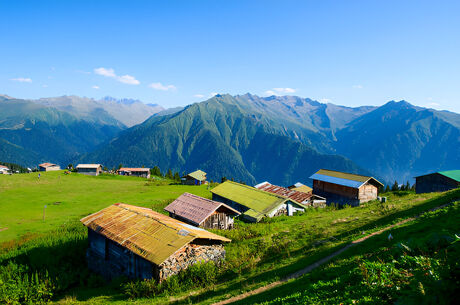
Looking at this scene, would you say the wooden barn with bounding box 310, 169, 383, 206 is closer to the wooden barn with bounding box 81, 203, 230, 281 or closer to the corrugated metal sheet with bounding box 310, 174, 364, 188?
the corrugated metal sheet with bounding box 310, 174, 364, 188

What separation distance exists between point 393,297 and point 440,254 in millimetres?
3379

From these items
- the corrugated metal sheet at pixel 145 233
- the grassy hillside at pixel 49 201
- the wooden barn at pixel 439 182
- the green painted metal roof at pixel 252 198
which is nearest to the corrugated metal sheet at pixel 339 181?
the green painted metal roof at pixel 252 198

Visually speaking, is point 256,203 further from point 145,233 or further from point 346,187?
point 145,233

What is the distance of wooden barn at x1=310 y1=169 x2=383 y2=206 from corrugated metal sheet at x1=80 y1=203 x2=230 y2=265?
1440 inches

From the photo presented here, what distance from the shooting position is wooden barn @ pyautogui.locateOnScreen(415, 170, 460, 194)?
2072 inches

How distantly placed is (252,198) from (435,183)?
141 ft

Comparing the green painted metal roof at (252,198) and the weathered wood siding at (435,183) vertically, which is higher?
the weathered wood siding at (435,183)

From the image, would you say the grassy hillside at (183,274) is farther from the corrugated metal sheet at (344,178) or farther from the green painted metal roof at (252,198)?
the corrugated metal sheet at (344,178)

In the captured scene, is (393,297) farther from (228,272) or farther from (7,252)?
(7,252)

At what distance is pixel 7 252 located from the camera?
2758 cm

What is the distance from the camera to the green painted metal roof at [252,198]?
42.2 m

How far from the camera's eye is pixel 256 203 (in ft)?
148

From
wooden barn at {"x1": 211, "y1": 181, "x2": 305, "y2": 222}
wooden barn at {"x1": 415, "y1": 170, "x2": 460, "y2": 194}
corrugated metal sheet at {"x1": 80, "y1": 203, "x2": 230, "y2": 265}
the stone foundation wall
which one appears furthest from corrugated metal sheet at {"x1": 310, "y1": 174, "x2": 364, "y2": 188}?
the stone foundation wall

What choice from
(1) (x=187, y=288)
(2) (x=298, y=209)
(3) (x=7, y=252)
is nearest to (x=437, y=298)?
(1) (x=187, y=288)
